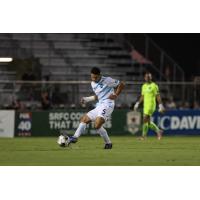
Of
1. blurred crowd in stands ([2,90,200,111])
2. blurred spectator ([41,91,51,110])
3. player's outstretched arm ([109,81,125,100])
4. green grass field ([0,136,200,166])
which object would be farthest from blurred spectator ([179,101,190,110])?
player's outstretched arm ([109,81,125,100])

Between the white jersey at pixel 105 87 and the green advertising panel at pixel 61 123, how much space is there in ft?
34.8

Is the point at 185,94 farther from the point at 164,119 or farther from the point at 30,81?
the point at 30,81

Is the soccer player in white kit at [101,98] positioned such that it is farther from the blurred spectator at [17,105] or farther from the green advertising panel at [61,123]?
the blurred spectator at [17,105]

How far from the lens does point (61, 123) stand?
104 feet

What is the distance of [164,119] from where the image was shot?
3225cm

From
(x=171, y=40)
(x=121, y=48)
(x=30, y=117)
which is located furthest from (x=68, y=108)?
(x=171, y=40)

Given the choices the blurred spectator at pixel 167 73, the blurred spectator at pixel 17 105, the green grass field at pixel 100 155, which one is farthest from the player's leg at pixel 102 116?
the blurred spectator at pixel 167 73

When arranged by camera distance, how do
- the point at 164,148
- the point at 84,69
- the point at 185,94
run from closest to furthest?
the point at 164,148 < the point at 185,94 < the point at 84,69

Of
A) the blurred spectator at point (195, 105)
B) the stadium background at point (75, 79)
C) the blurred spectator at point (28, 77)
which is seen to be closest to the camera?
the stadium background at point (75, 79)

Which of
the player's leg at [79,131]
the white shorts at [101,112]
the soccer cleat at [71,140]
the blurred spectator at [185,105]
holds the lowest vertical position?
the soccer cleat at [71,140]

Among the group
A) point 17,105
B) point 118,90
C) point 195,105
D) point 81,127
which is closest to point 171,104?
point 195,105

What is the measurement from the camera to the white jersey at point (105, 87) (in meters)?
20.7

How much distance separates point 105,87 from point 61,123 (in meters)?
11.1

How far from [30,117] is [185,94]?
727 centimetres
